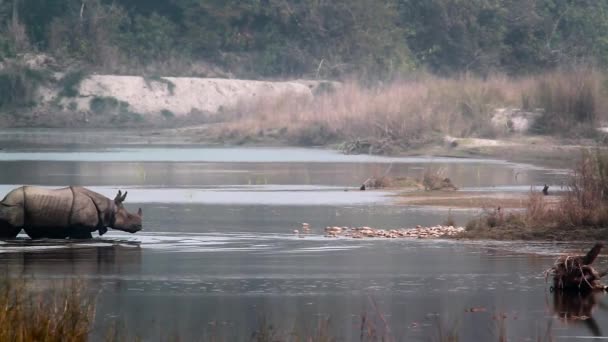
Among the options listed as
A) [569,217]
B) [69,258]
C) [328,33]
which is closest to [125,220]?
[69,258]

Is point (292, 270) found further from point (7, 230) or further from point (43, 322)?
point (43, 322)

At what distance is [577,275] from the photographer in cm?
1686

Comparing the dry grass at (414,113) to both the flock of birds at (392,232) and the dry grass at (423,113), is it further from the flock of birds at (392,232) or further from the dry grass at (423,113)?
the flock of birds at (392,232)

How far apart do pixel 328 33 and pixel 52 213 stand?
56.3 meters

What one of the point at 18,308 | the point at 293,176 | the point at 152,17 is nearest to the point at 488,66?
the point at 152,17

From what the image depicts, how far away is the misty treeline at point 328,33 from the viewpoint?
72.1 metres

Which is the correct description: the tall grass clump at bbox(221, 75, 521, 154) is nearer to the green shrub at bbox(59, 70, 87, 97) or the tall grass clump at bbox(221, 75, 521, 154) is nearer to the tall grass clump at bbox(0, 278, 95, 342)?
the green shrub at bbox(59, 70, 87, 97)

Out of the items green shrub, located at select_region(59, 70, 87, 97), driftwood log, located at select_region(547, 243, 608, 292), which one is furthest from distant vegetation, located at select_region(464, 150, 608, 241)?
green shrub, located at select_region(59, 70, 87, 97)

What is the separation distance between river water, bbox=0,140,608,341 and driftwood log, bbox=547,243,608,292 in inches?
10.1

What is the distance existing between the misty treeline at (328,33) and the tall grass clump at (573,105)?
2326cm

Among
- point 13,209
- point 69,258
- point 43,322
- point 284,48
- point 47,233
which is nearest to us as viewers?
point 43,322

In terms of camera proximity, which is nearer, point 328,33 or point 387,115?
point 387,115

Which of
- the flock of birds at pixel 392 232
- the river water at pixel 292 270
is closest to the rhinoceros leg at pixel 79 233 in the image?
the river water at pixel 292 270

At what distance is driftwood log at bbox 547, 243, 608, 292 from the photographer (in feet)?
55.0
